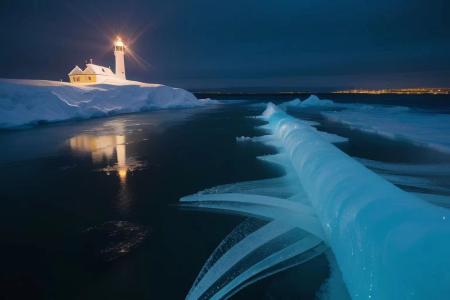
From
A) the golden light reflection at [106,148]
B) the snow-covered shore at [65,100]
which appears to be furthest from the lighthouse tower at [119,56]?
the golden light reflection at [106,148]

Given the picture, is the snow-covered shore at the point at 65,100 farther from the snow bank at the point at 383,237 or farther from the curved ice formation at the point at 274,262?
the snow bank at the point at 383,237

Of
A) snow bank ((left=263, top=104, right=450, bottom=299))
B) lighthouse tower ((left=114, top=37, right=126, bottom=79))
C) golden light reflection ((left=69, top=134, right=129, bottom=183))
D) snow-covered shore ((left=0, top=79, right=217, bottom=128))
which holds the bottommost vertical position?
golden light reflection ((left=69, top=134, right=129, bottom=183))

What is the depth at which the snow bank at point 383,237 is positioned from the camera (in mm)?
1752

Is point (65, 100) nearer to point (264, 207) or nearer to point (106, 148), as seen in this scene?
point (106, 148)

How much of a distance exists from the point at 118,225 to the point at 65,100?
2088 cm

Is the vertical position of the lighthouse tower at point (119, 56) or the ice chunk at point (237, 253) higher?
the lighthouse tower at point (119, 56)

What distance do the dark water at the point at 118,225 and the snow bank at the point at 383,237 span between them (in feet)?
1.64

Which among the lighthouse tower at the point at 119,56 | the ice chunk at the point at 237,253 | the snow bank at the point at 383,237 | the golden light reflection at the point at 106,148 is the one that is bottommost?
the ice chunk at the point at 237,253

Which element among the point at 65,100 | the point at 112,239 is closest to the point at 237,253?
the point at 112,239

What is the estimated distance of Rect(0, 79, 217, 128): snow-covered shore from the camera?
1758cm

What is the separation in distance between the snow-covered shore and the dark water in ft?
35.5

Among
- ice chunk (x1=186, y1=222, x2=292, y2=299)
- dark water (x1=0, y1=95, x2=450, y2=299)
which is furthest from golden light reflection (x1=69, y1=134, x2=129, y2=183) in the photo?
ice chunk (x1=186, y1=222, x2=292, y2=299)

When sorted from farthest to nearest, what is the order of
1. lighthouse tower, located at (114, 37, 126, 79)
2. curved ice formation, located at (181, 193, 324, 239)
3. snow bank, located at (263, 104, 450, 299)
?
lighthouse tower, located at (114, 37, 126, 79) → curved ice formation, located at (181, 193, 324, 239) → snow bank, located at (263, 104, 450, 299)

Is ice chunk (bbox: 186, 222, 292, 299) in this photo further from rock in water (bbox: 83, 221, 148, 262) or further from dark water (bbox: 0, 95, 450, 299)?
rock in water (bbox: 83, 221, 148, 262)
